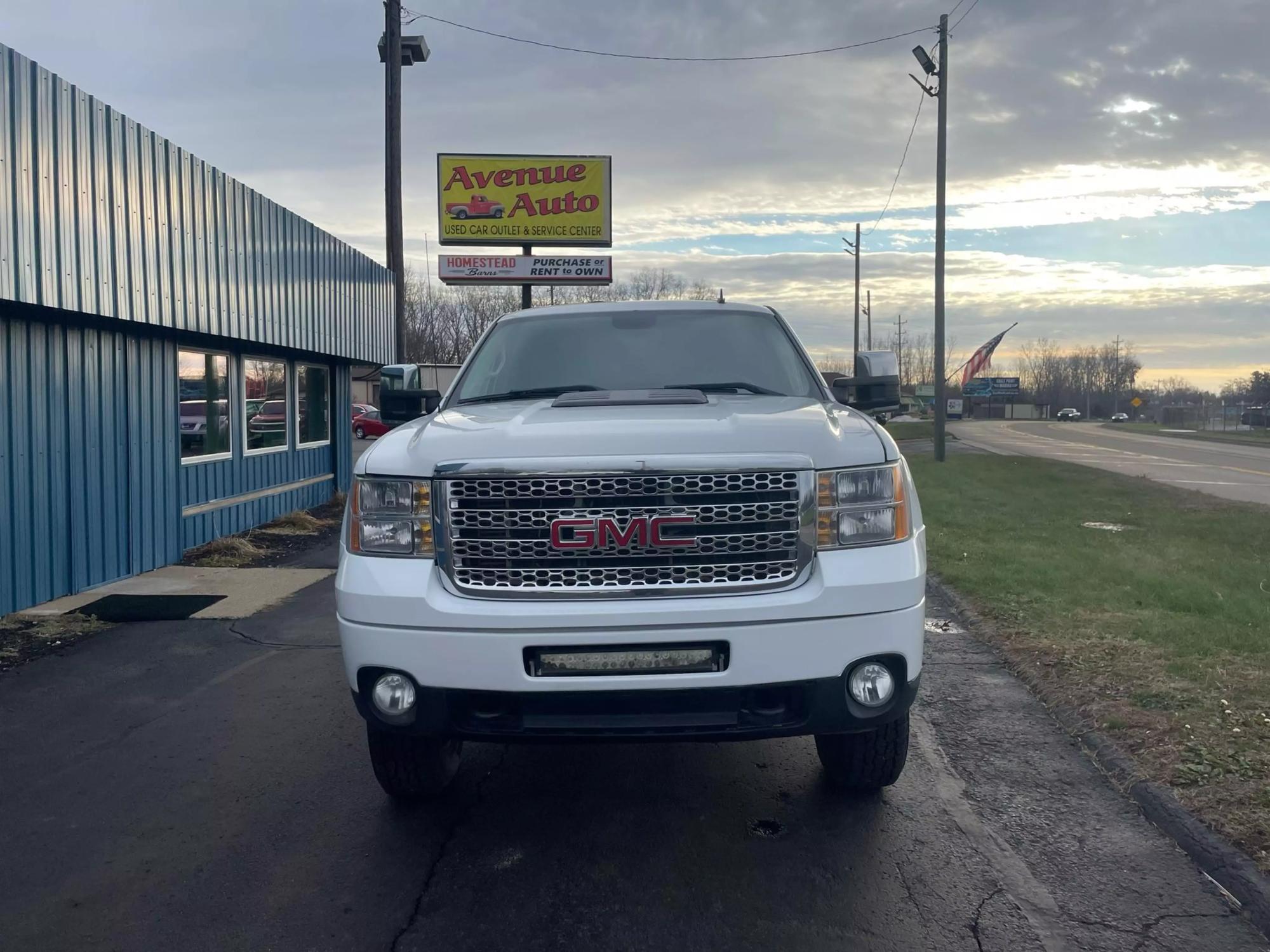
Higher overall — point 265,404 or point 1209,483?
point 265,404

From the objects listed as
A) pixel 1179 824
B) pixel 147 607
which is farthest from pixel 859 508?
pixel 147 607

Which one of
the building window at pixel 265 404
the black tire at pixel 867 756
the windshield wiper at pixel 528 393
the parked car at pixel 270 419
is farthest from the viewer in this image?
the parked car at pixel 270 419

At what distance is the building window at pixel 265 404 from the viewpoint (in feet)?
43.7

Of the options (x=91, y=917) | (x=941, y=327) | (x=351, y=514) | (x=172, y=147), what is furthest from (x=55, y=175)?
(x=941, y=327)

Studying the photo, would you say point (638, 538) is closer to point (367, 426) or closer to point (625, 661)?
point (625, 661)

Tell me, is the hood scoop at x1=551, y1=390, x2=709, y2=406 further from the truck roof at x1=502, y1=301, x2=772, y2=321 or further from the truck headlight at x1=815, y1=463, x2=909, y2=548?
the truck roof at x1=502, y1=301, x2=772, y2=321

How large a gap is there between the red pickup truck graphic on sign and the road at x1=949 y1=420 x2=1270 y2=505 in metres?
15.3

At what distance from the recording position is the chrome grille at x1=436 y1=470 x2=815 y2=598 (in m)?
3.44

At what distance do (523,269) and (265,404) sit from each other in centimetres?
1055

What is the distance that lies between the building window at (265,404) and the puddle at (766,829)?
10.8 meters

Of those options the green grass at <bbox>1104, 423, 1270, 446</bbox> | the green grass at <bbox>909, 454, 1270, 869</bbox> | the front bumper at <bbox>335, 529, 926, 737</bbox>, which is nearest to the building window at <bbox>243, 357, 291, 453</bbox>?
the green grass at <bbox>909, 454, 1270, 869</bbox>

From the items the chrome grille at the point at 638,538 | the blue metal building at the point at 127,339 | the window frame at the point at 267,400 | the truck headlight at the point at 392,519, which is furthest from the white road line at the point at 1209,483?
the truck headlight at the point at 392,519

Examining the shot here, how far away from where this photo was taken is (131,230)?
8.77 metres

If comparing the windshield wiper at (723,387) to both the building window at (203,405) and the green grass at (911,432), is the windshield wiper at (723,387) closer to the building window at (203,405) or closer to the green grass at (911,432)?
the building window at (203,405)
